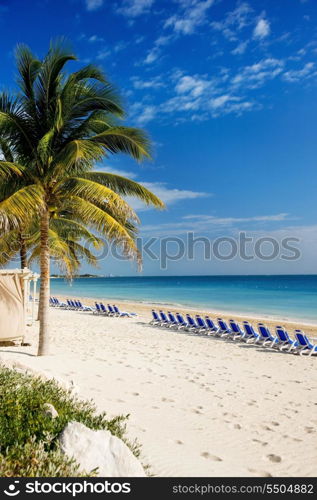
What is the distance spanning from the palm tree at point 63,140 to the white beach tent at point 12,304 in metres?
2.08

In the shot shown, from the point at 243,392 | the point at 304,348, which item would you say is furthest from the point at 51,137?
the point at 304,348

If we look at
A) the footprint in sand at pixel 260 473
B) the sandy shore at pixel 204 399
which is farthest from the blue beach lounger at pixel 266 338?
the footprint in sand at pixel 260 473

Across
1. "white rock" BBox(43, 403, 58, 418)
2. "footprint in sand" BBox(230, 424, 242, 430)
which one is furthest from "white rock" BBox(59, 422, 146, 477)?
"footprint in sand" BBox(230, 424, 242, 430)

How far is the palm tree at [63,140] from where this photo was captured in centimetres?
803

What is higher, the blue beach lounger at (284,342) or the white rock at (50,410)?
the white rock at (50,410)

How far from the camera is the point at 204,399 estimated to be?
613 centimetres

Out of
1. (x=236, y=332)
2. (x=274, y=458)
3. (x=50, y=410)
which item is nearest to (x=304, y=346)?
(x=236, y=332)

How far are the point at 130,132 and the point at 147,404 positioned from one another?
5.55m

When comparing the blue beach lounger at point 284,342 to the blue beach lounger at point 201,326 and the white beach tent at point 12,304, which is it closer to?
the blue beach lounger at point 201,326

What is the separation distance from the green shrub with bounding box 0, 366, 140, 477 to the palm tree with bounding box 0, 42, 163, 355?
4.51 metres

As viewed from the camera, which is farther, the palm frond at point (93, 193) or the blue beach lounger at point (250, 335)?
the blue beach lounger at point (250, 335)

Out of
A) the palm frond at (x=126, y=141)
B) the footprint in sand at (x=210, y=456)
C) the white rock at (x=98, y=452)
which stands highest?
the palm frond at (x=126, y=141)

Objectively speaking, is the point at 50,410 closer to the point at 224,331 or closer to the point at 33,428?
the point at 33,428

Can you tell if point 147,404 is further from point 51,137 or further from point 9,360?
point 51,137
